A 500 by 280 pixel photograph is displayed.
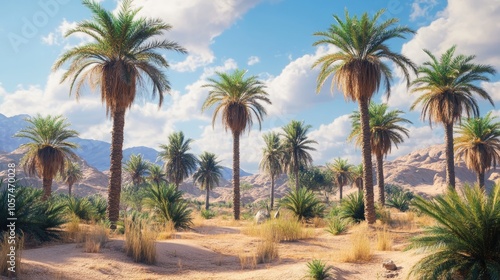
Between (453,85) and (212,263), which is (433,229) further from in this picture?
(453,85)

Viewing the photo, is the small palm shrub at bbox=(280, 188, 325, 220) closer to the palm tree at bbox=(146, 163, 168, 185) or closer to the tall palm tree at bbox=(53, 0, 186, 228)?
the tall palm tree at bbox=(53, 0, 186, 228)

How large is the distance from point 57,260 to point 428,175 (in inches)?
5031

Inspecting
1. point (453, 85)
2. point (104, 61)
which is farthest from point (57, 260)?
point (453, 85)

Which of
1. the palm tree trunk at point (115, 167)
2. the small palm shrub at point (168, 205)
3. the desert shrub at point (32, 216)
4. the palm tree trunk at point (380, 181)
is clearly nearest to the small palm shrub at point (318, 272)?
the desert shrub at point (32, 216)

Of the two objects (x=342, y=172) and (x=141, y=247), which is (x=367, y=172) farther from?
(x=342, y=172)

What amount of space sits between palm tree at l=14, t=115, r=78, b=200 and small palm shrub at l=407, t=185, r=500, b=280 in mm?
25242

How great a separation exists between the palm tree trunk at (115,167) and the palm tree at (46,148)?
10.3m

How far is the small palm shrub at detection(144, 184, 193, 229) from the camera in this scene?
1870 centimetres

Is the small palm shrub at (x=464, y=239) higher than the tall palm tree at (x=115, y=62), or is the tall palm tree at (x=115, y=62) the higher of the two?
the tall palm tree at (x=115, y=62)

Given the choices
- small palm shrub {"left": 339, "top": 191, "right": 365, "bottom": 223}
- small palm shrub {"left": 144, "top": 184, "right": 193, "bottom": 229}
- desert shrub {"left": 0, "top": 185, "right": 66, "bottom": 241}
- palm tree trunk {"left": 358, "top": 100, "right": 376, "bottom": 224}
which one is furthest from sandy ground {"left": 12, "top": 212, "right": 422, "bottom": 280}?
small palm shrub {"left": 339, "top": 191, "right": 365, "bottom": 223}

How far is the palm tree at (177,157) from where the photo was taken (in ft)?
155

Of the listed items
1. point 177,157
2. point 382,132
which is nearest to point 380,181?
point 382,132

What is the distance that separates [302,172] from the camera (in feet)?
182

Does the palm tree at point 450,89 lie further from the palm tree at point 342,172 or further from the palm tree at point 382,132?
the palm tree at point 342,172
